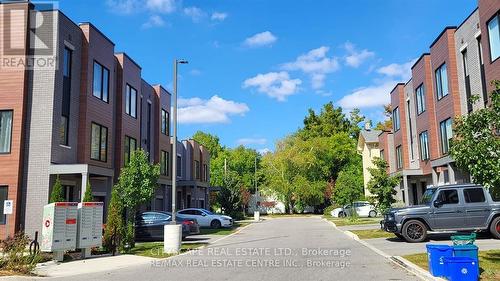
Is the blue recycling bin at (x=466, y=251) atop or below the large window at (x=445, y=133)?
below

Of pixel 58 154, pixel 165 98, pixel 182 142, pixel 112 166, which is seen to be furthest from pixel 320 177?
pixel 58 154

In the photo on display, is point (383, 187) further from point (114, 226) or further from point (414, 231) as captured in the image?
point (114, 226)

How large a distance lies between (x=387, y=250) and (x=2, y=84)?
1745 centimetres

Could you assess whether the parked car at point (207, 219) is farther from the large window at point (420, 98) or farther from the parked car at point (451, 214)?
the parked car at point (451, 214)

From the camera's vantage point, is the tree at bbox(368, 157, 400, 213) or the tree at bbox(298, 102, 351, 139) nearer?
the tree at bbox(368, 157, 400, 213)

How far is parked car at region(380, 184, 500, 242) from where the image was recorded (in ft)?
57.3

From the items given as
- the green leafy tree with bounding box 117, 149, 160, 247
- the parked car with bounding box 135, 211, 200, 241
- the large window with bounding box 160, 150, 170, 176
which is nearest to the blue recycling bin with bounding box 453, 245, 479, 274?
the green leafy tree with bounding box 117, 149, 160, 247

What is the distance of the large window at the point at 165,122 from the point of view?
36584mm

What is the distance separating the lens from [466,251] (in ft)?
30.9

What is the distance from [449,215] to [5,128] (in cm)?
1894

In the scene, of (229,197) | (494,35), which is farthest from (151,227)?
(229,197)

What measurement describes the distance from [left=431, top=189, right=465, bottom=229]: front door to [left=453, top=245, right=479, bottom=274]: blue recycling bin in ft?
28.6

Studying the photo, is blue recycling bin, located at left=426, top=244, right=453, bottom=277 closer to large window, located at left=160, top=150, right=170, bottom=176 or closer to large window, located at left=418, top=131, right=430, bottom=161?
large window, located at left=418, top=131, right=430, bottom=161

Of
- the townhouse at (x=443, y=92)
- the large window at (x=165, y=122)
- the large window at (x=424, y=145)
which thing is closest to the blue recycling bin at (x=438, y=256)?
the townhouse at (x=443, y=92)
